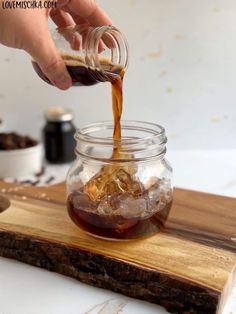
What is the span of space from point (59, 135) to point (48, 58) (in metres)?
0.56

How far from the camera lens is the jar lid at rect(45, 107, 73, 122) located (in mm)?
1105

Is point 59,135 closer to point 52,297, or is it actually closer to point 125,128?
point 125,128

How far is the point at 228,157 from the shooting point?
3.91 ft

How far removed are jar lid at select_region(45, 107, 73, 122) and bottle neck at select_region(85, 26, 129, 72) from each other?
47 centimetres

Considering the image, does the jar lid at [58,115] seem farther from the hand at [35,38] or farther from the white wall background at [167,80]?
the hand at [35,38]

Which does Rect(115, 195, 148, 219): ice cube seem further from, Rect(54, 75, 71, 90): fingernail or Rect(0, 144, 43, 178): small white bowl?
Rect(0, 144, 43, 178): small white bowl

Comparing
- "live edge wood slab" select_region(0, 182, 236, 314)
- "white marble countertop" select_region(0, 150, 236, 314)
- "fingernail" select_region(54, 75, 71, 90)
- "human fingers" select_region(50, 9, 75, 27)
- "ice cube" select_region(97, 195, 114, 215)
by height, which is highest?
"human fingers" select_region(50, 9, 75, 27)

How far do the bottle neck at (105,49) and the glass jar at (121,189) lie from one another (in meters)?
0.11

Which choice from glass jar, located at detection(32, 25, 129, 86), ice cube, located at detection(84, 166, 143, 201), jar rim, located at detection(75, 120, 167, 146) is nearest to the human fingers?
glass jar, located at detection(32, 25, 129, 86)

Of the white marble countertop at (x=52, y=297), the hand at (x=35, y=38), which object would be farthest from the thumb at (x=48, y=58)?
the white marble countertop at (x=52, y=297)

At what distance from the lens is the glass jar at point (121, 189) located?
Result: 23.2 inches

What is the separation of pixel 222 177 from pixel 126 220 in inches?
20.7

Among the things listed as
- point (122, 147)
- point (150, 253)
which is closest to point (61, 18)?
point (122, 147)

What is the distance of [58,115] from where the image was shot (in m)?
1.10
